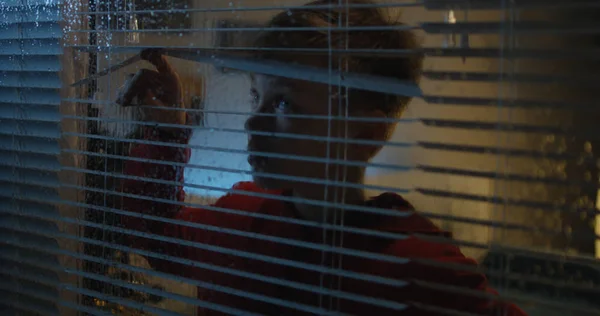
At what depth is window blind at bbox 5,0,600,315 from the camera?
583mm

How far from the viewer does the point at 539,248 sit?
0.60 meters

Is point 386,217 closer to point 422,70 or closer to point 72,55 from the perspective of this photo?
point 422,70

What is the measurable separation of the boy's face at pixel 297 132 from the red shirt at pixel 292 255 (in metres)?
0.05

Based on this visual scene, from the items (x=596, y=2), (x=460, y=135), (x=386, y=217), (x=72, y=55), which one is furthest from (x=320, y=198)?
(x=72, y=55)

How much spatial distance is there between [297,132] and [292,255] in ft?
0.52

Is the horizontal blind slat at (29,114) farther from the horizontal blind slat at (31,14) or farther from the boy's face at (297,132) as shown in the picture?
the boy's face at (297,132)

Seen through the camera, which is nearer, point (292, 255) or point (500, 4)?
point (500, 4)

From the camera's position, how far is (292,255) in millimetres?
752

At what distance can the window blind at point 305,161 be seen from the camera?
583 millimetres

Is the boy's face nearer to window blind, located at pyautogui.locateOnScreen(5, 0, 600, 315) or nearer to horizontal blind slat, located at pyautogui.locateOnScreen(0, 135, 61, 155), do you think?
window blind, located at pyautogui.locateOnScreen(5, 0, 600, 315)

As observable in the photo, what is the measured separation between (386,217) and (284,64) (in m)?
0.23

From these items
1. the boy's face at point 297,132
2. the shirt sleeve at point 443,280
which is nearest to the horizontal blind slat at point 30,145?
the boy's face at point 297,132

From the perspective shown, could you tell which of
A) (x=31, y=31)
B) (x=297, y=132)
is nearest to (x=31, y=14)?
(x=31, y=31)

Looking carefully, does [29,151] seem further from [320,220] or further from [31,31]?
[320,220]
